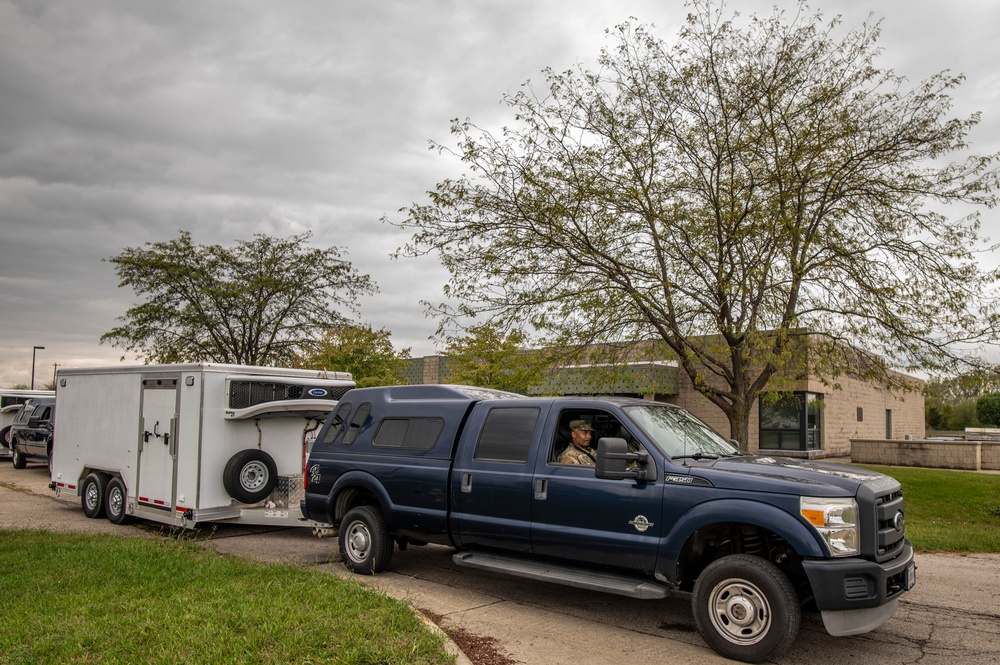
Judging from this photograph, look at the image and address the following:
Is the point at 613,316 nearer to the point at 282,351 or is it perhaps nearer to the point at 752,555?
the point at 752,555

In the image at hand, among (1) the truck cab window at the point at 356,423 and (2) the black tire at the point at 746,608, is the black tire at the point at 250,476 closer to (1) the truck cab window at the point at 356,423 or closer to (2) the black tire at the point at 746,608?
(1) the truck cab window at the point at 356,423

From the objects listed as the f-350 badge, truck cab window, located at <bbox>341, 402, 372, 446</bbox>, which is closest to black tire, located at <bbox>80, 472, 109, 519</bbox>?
truck cab window, located at <bbox>341, 402, 372, 446</bbox>

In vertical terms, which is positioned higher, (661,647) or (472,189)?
(472,189)

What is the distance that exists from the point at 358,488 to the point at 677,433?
3.66 metres

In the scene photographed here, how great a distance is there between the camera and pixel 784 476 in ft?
19.1

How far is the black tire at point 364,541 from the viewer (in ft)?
26.8

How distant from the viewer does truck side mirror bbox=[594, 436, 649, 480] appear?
6188mm

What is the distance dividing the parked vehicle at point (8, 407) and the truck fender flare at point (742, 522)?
23292 millimetres

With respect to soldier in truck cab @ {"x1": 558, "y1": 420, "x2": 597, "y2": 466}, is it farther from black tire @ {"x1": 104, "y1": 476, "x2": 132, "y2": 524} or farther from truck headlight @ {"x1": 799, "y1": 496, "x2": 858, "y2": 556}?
black tire @ {"x1": 104, "y1": 476, "x2": 132, "y2": 524}

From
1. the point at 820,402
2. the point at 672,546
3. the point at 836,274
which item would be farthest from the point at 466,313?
the point at 672,546

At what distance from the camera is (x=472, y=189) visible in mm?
14695

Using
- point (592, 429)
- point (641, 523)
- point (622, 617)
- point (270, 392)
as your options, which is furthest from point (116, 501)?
point (641, 523)

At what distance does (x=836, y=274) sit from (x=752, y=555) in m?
9.29

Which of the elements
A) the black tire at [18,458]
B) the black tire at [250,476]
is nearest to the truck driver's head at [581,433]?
the black tire at [250,476]
